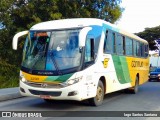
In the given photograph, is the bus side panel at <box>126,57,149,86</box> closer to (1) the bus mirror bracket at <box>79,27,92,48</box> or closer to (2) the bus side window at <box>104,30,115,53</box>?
(2) the bus side window at <box>104,30,115,53</box>

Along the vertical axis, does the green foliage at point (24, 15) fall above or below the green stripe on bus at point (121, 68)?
above

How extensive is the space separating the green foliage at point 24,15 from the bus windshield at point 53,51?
34.5 feet

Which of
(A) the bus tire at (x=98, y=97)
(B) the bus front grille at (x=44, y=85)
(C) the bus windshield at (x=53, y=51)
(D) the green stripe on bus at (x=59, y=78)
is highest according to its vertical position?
(C) the bus windshield at (x=53, y=51)

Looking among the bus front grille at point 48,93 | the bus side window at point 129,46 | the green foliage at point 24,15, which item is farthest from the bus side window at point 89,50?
the green foliage at point 24,15

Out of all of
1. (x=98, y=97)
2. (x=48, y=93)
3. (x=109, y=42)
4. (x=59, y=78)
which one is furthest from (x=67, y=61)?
(x=109, y=42)

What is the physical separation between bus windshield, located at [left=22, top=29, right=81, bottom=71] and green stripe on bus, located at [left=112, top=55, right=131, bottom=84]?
3068 mm

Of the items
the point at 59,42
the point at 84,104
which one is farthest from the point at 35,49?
the point at 84,104

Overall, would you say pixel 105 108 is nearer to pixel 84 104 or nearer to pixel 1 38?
pixel 84 104

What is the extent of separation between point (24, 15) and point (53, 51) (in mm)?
13318

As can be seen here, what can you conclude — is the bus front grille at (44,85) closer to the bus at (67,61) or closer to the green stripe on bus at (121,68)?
the bus at (67,61)

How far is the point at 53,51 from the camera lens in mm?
10953

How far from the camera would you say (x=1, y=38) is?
23.0 m

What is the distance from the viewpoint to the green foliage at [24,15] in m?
22.5

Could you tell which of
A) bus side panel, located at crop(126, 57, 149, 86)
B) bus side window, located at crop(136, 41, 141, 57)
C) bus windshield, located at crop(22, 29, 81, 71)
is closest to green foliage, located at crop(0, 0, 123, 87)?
bus side panel, located at crop(126, 57, 149, 86)
